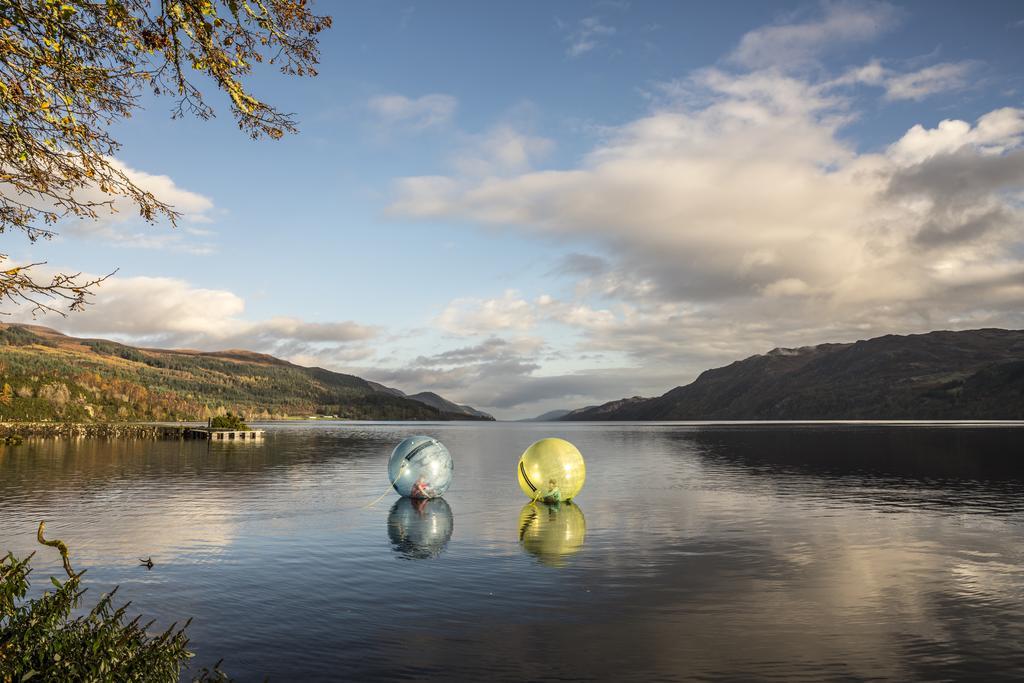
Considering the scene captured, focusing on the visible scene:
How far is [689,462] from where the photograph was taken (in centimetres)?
6681

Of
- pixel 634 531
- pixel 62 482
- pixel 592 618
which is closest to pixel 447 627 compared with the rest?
pixel 592 618

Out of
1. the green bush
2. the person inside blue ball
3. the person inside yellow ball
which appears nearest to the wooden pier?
the person inside blue ball

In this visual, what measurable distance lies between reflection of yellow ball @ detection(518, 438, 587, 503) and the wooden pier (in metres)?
94.8

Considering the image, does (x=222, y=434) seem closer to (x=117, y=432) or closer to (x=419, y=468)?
(x=117, y=432)

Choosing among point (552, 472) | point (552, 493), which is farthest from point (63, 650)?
point (552, 493)

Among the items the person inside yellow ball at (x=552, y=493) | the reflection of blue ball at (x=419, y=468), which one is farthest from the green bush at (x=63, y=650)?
the reflection of blue ball at (x=419, y=468)

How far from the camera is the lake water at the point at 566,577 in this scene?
12.5 meters

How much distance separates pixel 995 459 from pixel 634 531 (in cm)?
5742

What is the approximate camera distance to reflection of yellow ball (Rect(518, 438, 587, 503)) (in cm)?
3231

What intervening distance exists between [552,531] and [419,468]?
9843 mm

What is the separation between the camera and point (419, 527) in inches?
1067

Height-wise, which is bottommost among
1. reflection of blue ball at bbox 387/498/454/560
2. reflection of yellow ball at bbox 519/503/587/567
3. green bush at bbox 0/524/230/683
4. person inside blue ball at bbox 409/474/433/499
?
reflection of blue ball at bbox 387/498/454/560

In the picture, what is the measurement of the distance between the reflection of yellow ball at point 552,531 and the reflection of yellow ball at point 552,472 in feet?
2.20

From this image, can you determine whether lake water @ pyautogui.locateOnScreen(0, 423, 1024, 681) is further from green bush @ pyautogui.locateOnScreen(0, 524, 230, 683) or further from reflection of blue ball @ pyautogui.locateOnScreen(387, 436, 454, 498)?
green bush @ pyautogui.locateOnScreen(0, 524, 230, 683)
